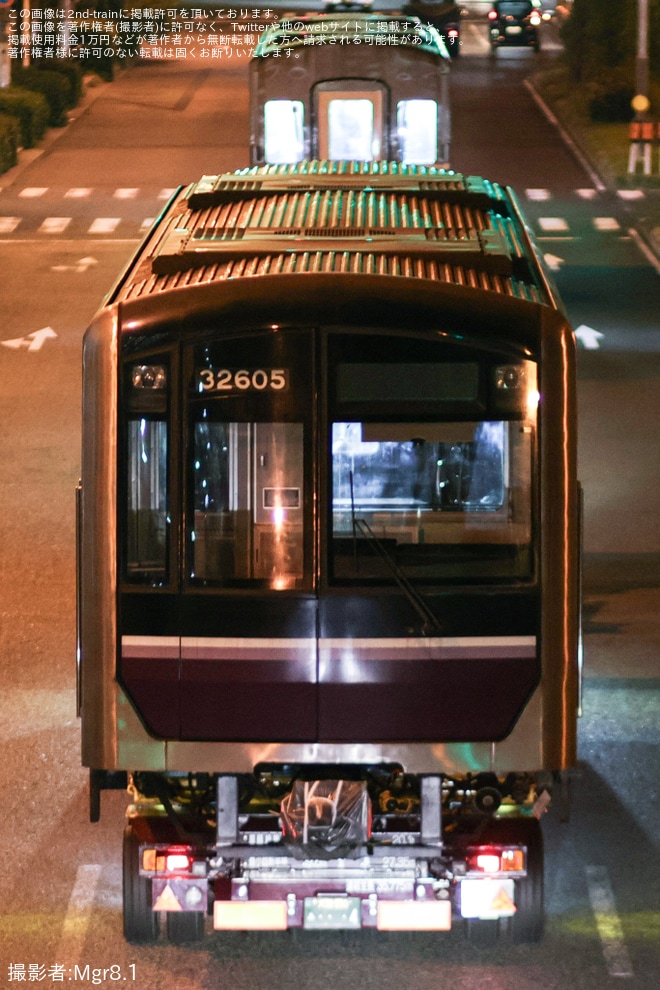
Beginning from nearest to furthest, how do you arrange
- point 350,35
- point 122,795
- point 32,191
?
point 122,795
point 350,35
point 32,191

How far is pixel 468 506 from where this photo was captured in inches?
280

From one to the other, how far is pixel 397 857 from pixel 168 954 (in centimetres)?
125

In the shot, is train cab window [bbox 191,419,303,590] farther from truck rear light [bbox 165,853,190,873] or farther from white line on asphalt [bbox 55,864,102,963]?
white line on asphalt [bbox 55,864,102,963]

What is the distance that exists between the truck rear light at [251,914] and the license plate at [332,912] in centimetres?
11

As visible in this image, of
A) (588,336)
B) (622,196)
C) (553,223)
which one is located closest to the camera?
(588,336)

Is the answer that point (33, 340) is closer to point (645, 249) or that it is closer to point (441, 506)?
point (645, 249)

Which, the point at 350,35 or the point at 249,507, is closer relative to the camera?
the point at 249,507

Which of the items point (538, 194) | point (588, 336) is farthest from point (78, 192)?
point (588, 336)

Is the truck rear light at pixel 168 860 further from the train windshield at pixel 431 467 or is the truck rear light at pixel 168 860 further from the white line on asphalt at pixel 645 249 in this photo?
the white line on asphalt at pixel 645 249

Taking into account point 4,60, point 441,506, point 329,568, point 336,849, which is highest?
point 4,60

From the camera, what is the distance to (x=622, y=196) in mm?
30875

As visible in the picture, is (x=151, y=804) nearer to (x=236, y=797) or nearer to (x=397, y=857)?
(x=236, y=797)

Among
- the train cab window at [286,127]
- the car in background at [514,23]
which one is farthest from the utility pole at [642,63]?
the car in background at [514,23]

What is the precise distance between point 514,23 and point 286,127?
3109 cm
